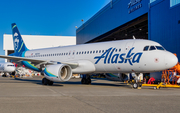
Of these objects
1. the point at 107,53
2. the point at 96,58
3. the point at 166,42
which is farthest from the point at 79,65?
the point at 166,42

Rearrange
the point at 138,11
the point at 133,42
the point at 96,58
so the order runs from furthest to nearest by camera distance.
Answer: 1. the point at 138,11
2. the point at 96,58
3. the point at 133,42

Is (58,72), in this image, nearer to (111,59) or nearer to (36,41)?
(111,59)

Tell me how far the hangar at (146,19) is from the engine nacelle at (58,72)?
10.3 m

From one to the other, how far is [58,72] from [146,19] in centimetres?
1434

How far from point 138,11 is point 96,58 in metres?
10.4

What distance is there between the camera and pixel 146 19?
2484 cm

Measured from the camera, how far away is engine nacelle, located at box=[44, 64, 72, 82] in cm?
1548

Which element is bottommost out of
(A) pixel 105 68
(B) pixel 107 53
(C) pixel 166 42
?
(A) pixel 105 68

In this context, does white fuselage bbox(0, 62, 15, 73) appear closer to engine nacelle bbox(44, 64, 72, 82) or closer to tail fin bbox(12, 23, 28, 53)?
tail fin bbox(12, 23, 28, 53)

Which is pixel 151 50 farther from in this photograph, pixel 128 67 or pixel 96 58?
pixel 96 58

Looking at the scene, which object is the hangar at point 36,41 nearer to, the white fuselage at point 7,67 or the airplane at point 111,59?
the white fuselage at point 7,67

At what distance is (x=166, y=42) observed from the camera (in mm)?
Result: 20266

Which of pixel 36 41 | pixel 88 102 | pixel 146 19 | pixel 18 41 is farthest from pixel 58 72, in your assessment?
pixel 36 41

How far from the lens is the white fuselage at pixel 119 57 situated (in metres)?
13.5
